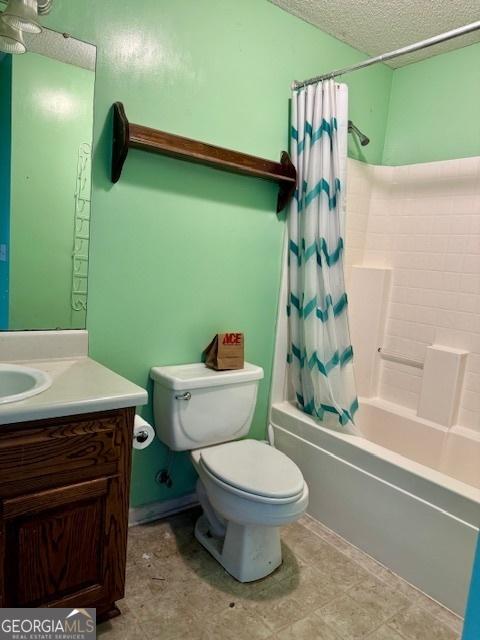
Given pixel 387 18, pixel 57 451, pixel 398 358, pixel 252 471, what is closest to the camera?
pixel 57 451

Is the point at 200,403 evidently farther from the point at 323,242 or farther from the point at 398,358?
the point at 398,358

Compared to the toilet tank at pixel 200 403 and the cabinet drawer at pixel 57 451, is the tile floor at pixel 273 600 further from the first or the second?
the cabinet drawer at pixel 57 451

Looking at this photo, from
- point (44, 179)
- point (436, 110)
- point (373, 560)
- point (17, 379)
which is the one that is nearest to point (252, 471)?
point (373, 560)

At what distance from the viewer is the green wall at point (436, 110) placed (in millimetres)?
2195

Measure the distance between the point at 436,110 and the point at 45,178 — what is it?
2.02 meters

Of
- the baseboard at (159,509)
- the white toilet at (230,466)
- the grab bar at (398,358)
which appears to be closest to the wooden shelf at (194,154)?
the white toilet at (230,466)

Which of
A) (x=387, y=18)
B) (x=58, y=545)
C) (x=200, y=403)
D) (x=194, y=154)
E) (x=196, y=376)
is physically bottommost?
(x=58, y=545)

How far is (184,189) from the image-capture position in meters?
1.89

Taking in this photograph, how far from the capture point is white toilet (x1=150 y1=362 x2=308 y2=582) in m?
1.58

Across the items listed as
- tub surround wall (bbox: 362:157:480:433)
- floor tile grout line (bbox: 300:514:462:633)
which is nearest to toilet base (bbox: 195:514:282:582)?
floor tile grout line (bbox: 300:514:462:633)

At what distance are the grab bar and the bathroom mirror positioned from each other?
176cm

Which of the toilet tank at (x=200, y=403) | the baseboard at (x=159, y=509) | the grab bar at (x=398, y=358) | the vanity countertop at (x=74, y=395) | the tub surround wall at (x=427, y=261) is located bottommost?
the baseboard at (x=159, y=509)

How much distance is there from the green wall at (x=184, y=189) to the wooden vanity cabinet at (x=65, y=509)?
55cm

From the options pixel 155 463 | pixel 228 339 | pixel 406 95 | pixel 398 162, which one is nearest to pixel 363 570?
pixel 155 463
